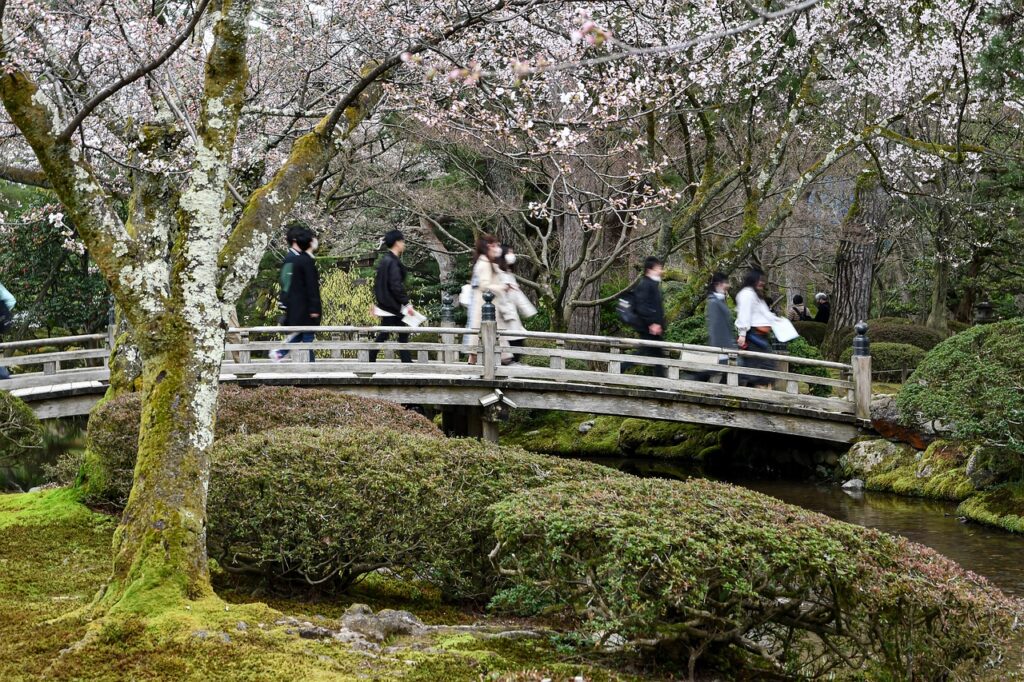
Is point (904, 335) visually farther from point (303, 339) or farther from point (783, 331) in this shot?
point (303, 339)

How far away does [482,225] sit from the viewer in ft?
74.8

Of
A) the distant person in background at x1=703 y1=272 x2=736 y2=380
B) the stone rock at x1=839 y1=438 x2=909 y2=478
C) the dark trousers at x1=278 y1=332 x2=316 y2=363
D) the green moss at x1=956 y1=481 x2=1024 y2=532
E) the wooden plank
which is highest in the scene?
the distant person in background at x1=703 y1=272 x2=736 y2=380

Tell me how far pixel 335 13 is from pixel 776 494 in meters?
9.25

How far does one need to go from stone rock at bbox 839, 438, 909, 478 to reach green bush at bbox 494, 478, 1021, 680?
9.50m

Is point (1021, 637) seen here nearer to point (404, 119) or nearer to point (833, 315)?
point (404, 119)

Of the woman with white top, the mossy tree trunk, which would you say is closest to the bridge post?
the woman with white top

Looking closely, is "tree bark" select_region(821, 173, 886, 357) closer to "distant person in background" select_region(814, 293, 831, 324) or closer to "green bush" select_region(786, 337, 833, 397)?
"distant person in background" select_region(814, 293, 831, 324)

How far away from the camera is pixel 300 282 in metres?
13.6

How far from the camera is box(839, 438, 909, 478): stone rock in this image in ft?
48.6

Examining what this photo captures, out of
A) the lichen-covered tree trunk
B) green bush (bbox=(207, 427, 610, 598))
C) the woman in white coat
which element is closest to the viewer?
the lichen-covered tree trunk

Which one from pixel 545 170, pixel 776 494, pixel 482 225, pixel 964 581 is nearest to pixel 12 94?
pixel 964 581

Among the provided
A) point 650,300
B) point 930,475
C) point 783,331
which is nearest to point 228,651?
point 650,300

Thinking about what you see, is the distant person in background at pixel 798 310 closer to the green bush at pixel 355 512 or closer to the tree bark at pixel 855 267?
the tree bark at pixel 855 267

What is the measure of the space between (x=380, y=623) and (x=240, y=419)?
170 inches
